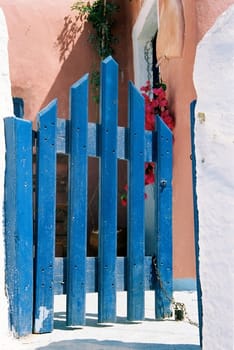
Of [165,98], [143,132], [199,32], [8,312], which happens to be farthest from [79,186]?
[165,98]

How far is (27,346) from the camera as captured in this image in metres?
2.02

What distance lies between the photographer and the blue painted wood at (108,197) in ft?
8.05

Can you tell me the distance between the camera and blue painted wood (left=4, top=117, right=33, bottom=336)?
217 centimetres

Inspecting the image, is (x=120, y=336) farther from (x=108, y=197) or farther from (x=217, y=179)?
(x=217, y=179)

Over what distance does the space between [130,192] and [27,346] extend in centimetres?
94

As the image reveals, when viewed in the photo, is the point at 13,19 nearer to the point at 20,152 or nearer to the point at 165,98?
the point at 165,98

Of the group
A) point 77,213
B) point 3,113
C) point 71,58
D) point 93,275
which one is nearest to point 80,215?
point 77,213

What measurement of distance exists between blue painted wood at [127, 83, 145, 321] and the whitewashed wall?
0.84 meters

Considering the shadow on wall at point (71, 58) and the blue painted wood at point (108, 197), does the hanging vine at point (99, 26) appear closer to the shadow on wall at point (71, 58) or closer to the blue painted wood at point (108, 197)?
the shadow on wall at point (71, 58)

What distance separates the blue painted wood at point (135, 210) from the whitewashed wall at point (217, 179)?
843 millimetres

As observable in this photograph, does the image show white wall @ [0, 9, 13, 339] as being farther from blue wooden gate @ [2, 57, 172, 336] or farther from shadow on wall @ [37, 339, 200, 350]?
shadow on wall @ [37, 339, 200, 350]

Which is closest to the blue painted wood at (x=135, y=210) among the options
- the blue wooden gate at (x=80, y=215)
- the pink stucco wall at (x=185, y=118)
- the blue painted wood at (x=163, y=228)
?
the blue wooden gate at (x=80, y=215)

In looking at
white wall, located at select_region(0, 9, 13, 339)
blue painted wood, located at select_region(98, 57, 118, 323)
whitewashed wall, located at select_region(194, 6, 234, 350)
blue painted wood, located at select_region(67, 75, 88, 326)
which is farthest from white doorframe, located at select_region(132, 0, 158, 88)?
whitewashed wall, located at select_region(194, 6, 234, 350)

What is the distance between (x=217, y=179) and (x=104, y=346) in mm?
873
